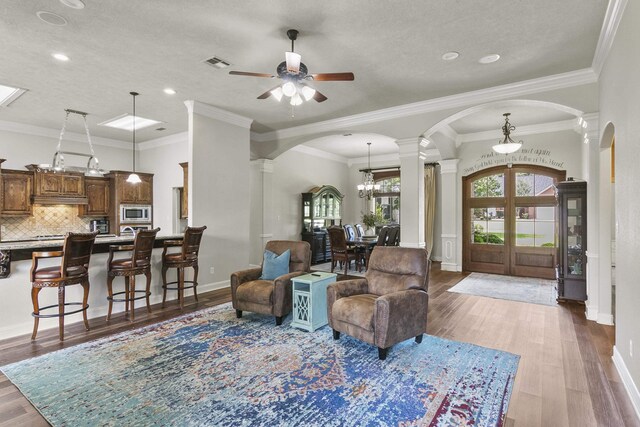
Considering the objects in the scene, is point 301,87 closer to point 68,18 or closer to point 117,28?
point 117,28

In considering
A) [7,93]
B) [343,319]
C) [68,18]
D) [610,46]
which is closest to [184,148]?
[7,93]

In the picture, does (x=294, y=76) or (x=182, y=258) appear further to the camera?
(x=182, y=258)

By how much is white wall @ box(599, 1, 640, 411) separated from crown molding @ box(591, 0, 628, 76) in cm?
9

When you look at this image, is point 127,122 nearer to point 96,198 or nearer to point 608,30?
point 96,198

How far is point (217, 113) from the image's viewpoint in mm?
5730

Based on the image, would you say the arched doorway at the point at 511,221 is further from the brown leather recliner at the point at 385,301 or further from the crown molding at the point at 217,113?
the crown molding at the point at 217,113

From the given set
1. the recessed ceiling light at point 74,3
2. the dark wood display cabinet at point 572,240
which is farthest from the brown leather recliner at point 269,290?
the dark wood display cabinet at point 572,240

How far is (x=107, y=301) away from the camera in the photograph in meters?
4.44

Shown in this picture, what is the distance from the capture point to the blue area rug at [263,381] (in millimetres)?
2219

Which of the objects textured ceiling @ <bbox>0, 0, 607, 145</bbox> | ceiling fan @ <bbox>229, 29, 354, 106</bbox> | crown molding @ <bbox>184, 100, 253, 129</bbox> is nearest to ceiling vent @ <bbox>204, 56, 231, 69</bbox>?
textured ceiling @ <bbox>0, 0, 607, 145</bbox>

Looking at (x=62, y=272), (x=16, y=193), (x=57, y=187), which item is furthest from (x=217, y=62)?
(x=16, y=193)

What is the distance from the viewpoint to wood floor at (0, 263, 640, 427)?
7.46ft

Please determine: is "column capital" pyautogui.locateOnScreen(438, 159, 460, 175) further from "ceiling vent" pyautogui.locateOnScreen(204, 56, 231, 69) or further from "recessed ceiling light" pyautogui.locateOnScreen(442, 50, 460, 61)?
"ceiling vent" pyautogui.locateOnScreen(204, 56, 231, 69)

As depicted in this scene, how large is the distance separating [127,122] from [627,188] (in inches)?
300
